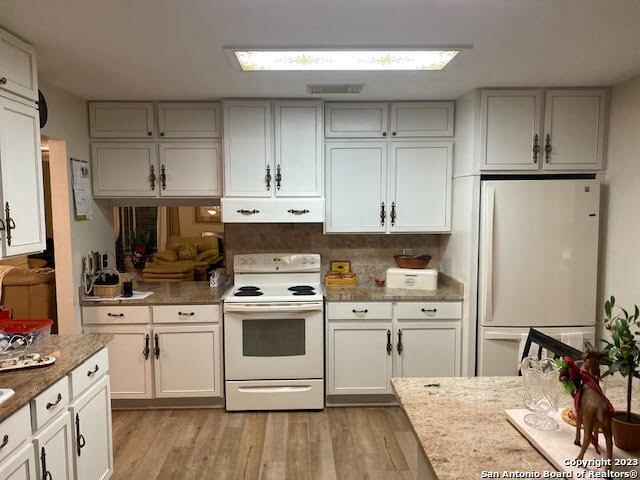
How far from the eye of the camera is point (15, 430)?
63.7 inches

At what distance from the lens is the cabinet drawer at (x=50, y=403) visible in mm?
1759

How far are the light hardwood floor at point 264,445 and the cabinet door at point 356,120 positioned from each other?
2.10 meters

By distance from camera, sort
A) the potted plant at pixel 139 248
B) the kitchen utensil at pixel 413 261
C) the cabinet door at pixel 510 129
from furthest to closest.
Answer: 1. the potted plant at pixel 139 248
2. the kitchen utensil at pixel 413 261
3. the cabinet door at pixel 510 129

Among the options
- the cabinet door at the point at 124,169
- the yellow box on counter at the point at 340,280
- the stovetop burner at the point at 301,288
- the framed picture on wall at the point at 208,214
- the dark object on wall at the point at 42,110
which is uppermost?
the dark object on wall at the point at 42,110

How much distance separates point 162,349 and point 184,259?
87 centimetres

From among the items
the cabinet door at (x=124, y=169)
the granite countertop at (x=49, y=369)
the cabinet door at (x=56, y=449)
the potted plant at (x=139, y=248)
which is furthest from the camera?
the potted plant at (x=139, y=248)

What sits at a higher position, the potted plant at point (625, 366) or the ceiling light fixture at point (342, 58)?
the ceiling light fixture at point (342, 58)

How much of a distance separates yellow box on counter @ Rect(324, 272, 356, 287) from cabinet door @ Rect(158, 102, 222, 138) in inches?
56.3

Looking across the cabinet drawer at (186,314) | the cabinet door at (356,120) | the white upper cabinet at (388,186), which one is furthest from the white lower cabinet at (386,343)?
the cabinet door at (356,120)

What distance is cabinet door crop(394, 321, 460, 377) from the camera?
3.42 meters

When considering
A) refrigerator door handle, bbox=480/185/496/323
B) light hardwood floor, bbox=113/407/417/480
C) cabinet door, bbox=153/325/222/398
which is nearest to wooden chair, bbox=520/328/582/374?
refrigerator door handle, bbox=480/185/496/323

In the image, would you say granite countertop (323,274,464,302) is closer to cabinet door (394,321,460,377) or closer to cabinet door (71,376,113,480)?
cabinet door (394,321,460,377)

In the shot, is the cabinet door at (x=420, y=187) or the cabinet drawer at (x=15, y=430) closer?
the cabinet drawer at (x=15, y=430)

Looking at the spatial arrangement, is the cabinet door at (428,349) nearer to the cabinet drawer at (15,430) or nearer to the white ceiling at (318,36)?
the white ceiling at (318,36)
